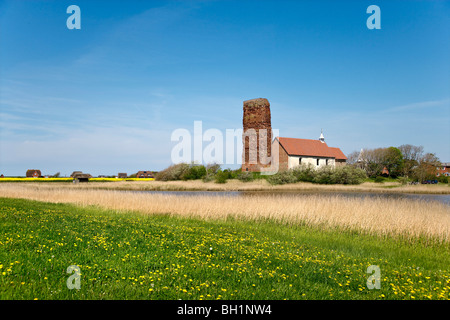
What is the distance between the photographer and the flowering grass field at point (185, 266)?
Result: 248 inches

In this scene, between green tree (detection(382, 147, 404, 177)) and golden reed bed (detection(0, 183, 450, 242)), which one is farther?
green tree (detection(382, 147, 404, 177))

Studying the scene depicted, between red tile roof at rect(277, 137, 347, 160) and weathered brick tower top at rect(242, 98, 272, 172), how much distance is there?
7300mm

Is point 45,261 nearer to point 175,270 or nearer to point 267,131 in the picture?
point 175,270

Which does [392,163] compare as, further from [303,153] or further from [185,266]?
[185,266]

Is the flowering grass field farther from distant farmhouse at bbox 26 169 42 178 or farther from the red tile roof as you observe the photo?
distant farmhouse at bbox 26 169 42 178

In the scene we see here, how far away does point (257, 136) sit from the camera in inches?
2653

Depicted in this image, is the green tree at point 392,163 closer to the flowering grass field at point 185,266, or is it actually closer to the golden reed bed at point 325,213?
the golden reed bed at point 325,213

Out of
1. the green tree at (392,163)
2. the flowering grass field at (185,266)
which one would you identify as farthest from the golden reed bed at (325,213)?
the green tree at (392,163)

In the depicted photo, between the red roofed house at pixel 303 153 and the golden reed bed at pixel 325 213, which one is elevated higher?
the red roofed house at pixel 303 153

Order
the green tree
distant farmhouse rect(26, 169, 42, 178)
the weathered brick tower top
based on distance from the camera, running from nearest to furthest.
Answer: the weathered brick tower top → the green tree → distant farmhouse rect(26, 169, 42, 178)

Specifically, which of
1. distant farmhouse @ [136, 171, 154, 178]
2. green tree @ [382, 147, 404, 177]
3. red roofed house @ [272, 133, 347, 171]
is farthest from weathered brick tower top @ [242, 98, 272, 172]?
distant farmhouse @ [136, 171, 154, 178]

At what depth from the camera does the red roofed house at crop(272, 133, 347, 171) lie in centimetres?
7194

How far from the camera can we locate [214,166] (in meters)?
68.5
